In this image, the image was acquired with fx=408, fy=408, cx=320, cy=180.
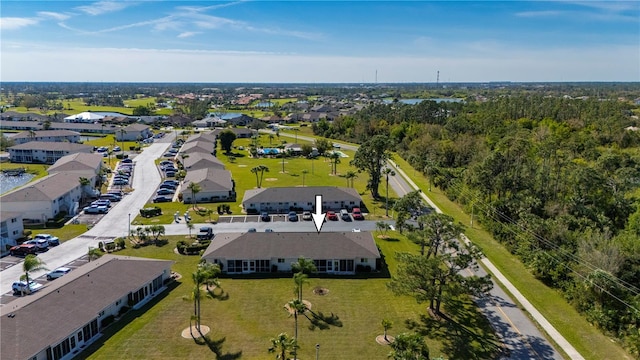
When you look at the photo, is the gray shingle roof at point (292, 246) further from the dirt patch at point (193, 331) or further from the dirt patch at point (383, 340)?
the dirt patch at point (383, 340)

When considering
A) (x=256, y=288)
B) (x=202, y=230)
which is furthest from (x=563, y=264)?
(x=202, y=230)

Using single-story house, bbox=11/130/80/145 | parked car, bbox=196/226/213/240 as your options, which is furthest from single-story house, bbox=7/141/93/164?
parked car, bbox=196/226/213/240

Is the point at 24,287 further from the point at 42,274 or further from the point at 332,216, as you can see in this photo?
the point at 332,216

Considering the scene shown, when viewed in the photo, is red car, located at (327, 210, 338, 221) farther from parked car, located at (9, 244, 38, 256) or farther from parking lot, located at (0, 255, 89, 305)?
parked car, located at (9, 244, 38, 256)

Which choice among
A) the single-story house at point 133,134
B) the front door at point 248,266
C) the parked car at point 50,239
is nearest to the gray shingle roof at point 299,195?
the front door at point 248,266

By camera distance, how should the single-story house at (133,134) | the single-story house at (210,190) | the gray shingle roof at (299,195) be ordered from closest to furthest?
the gray shingle roof at (299,195)
the single-story house at (210,190)
the single-story house at (133,134)

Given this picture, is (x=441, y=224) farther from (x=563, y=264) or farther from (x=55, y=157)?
(x=55, y=157)
